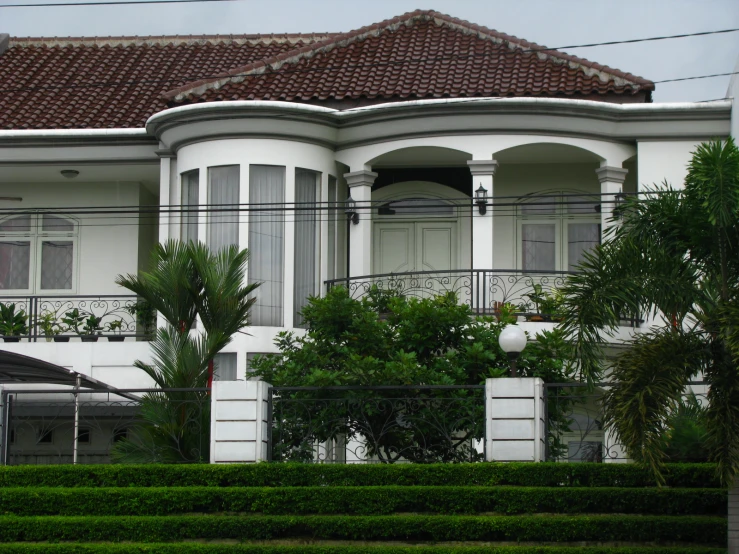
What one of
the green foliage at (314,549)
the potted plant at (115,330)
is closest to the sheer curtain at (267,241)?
the potted plant at (115,330)

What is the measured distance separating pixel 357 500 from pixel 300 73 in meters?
10.1

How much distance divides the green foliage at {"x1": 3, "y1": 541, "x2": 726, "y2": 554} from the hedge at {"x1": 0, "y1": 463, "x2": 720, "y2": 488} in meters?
0.92

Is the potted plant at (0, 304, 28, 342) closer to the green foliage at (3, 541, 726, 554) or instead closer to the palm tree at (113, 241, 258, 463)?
the palm tree at (113, 241, 258, 463)

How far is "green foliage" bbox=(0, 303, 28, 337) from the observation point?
21859mm

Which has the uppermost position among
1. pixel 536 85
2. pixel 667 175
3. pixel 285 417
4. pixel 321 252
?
pixel 536 85

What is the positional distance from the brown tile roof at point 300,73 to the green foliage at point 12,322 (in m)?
3.54

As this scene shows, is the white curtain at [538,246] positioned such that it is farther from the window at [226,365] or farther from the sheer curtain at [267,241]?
the window at [226,365]

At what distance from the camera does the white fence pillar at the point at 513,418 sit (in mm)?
15156

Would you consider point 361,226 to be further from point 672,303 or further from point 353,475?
point 672,303

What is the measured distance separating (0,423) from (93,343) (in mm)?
4988

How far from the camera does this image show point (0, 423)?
54.7 ft

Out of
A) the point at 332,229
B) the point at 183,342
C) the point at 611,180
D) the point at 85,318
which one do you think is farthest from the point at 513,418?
the point at 85,318

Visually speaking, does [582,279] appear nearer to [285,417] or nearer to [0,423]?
[285,417]

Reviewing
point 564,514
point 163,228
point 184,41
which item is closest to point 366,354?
point 564,514
